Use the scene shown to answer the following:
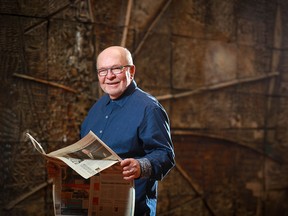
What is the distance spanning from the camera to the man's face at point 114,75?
2072mm

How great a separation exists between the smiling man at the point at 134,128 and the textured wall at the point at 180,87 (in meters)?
1.34

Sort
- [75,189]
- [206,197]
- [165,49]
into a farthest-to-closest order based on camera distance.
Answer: [206,197], [165,49], [75,189]

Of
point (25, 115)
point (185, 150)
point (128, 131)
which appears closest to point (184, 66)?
point (185, 150)

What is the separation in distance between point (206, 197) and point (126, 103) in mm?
2394

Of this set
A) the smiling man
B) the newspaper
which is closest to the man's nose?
the smiling man

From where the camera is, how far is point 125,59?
209cm

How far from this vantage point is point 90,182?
1854mm

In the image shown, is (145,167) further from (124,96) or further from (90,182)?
(124,96)

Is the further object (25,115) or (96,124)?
(25,115)

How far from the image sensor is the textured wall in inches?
130

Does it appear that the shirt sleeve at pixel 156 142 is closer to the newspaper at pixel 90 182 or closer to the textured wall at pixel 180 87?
the newspaper at pixel 90 182

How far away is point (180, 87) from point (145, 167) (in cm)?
228

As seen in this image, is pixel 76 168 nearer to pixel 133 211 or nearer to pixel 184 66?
pixel 133 211

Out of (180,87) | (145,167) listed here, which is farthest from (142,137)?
(180,87)
